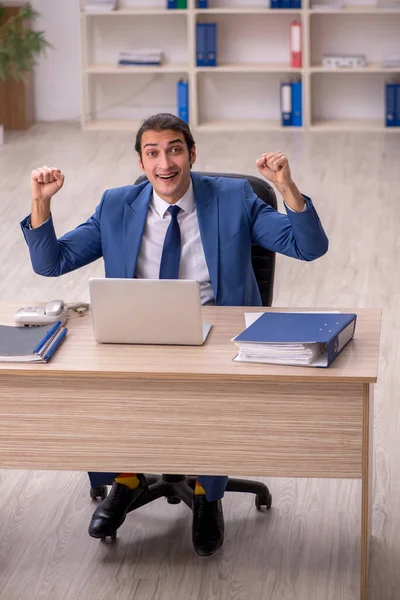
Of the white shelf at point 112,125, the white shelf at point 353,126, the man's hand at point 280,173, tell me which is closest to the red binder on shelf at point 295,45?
the white shelf at point 353,126

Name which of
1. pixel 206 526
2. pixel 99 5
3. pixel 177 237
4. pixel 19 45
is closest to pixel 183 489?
pixel 206 526

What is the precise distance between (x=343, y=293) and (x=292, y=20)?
4260mm

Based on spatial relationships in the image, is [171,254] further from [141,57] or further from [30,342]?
[141,57]

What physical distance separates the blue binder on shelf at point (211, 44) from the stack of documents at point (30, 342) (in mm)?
6214

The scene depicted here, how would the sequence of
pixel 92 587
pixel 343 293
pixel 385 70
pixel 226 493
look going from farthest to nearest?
pixel 385 70, pixel 343 293, pixel 226 493, pixel 92 587

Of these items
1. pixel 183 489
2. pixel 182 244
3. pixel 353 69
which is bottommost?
pixel 183 489

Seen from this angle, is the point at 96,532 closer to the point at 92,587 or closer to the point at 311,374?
the point at 92,587

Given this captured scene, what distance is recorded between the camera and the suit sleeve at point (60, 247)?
123 inches

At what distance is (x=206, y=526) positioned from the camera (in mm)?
3137

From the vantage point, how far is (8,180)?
750cm

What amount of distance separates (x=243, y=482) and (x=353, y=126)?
599cm

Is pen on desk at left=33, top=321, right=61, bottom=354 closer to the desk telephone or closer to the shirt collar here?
the desk telephone

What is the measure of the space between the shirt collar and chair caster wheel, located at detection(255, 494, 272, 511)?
2.91 feet

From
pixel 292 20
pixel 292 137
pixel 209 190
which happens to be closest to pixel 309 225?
pixel 209 190
